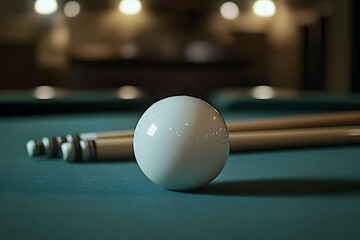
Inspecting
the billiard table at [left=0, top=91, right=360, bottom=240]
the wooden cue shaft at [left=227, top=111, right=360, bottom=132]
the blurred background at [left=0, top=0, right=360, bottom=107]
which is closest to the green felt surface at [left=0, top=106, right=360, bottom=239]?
the billiard table at [left=0, top=91, right=360, bottom=240]

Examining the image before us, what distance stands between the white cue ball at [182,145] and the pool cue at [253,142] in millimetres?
334

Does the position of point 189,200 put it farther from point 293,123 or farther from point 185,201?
point 293,123

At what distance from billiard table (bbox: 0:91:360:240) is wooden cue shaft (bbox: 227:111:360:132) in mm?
119

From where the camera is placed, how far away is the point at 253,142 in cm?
142

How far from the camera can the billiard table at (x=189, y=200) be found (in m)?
0.68

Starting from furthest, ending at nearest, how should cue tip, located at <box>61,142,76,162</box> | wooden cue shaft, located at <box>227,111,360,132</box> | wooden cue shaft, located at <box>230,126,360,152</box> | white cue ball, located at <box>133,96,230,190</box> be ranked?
1. wooden cue shaft, located at <box>227,111,360,132</box>
2. wooden cue shaft, located at <box>230,126,360,152</box>
3. cue tip, located at <box>61,142,76,162</box>
4. white cue ball, located at <box>133,96,230,190</box>

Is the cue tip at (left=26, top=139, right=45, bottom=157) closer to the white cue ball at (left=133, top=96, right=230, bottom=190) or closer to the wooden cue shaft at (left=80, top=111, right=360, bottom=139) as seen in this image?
the wooden cue shaft at (left=80, top=111, right=360, bottom=139)

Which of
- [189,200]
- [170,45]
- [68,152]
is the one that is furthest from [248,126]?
[170,45]

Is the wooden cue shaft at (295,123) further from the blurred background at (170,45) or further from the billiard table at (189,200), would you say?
the blurred background at (170,45)

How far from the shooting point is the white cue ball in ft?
2.94

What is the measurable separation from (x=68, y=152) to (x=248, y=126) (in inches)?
23.4

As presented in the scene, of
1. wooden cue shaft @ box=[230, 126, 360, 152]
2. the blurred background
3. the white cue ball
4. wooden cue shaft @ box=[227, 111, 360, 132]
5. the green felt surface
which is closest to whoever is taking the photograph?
the green felt surface

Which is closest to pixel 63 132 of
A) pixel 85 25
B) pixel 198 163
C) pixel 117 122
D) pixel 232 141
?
pixel 117 122

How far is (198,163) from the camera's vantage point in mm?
900
